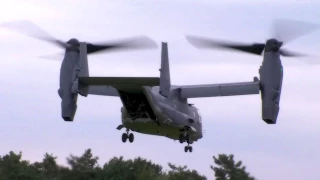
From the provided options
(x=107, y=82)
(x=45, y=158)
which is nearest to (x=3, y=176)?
(x=45, y=158)

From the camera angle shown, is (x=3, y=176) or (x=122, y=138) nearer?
(x=122, y=138)

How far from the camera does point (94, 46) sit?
7975 cm

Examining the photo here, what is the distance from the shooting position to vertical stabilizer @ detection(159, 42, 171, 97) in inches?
2958

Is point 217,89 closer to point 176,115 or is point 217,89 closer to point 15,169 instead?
point 176,115

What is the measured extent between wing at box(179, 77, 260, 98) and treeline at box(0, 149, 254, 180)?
3.92m

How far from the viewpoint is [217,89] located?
272 ft

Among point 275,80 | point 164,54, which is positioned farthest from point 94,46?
point 275,80

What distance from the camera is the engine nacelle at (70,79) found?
75.6m

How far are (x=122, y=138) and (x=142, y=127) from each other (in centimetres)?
264

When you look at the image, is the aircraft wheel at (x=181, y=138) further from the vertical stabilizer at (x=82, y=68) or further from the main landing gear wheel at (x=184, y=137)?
the vertical stabilizer at (x=82, y=68)

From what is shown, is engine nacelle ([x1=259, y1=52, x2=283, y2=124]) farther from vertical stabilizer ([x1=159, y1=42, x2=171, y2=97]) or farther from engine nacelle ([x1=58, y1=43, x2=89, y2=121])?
engine nacelle ([x1=58, y1=43, x2=89, y2=121])

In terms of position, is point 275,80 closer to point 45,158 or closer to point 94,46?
point 94,46

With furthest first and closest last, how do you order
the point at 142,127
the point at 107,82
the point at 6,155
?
the point at 6,155, the point at 142,127, the point at 107,82

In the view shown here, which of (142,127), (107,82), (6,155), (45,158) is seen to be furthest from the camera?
(6,155)
